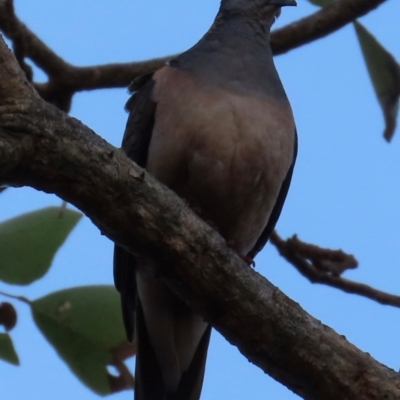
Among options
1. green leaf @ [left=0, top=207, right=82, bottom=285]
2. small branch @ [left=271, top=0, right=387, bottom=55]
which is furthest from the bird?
green leaf @ [left=0, top=207, right=82, bottom=285]

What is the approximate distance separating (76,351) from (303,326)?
76 centimetres

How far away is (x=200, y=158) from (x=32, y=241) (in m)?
0.88

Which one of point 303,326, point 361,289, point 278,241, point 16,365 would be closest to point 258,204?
point 278,241

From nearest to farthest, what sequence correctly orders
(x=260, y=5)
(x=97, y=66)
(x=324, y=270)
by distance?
(x=324, y=270)
(x=97, y=66)
(x=260, y=5)

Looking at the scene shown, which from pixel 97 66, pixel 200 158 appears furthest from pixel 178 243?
pixel 97 66

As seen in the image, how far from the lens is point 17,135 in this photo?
2.45m

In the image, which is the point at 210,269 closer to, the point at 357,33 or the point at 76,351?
the point at 76,351

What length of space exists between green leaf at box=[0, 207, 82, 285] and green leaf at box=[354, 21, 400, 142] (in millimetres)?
1336

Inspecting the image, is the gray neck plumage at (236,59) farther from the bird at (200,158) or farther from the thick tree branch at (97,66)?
the thick tree branch at (97,66)

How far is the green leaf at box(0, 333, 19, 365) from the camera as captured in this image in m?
2.72

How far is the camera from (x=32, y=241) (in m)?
2.96

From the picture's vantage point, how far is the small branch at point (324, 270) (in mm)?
3088

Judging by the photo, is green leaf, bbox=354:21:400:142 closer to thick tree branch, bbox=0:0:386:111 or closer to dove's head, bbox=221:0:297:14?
thick tree branch, bbox=0:0:386:111

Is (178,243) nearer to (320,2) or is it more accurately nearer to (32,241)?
(32,241)
